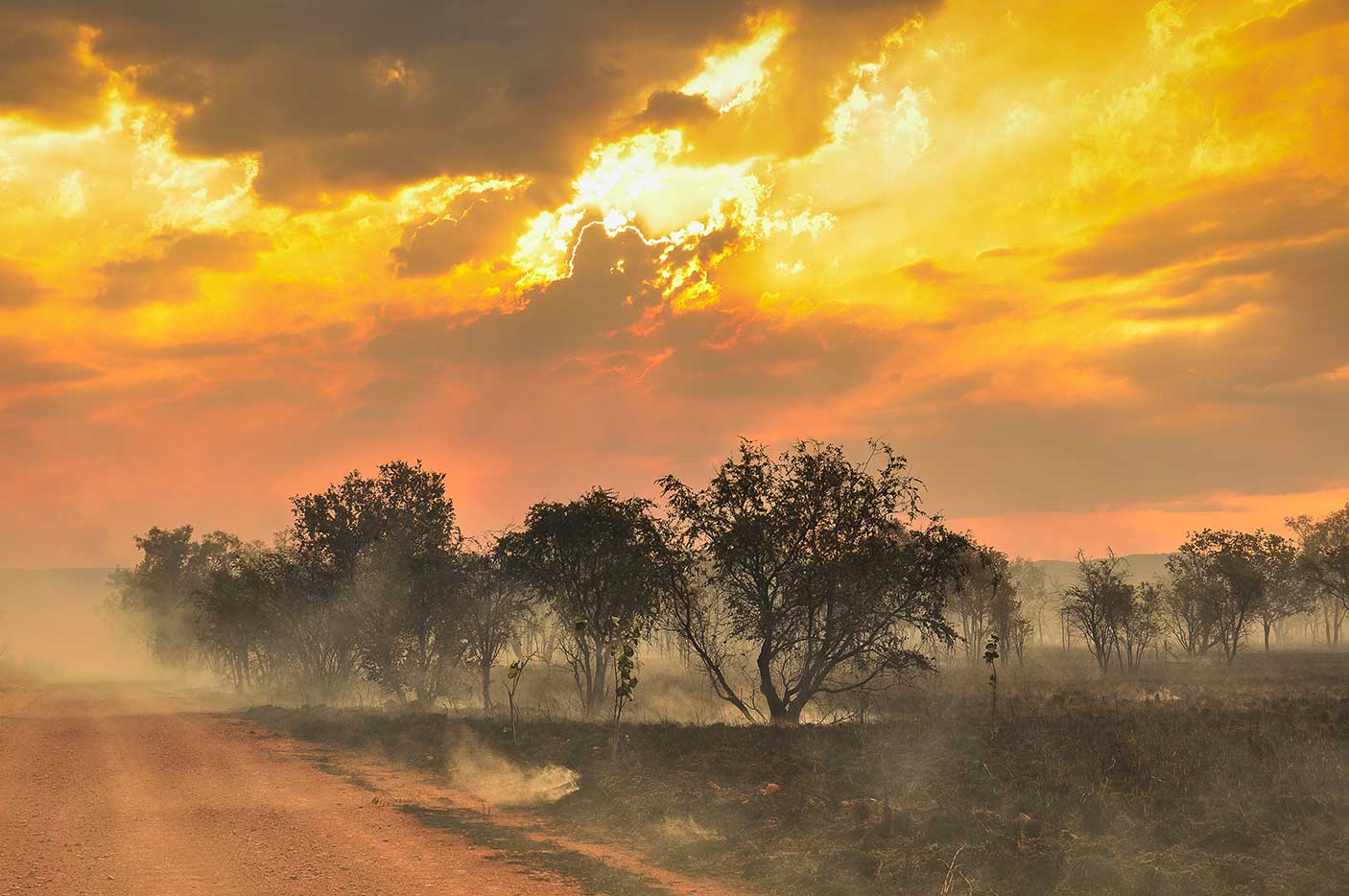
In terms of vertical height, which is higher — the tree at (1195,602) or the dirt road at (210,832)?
the tree at (1195,602)

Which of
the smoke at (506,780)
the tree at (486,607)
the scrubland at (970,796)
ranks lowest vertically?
the smoke at (506,780)

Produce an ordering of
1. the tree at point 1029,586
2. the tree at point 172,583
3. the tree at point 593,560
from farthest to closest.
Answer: the tree at point 1029,586, the tree at point 172,583, the tree at point 593,560

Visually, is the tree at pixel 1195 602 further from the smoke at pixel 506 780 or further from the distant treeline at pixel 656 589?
the smoke at pixel 506 780

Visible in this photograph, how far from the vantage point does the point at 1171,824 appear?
15.8 m

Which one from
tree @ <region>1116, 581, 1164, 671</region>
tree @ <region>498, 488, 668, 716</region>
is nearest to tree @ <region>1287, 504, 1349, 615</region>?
tree @ <region>1116, 581, 1164, 671</region>

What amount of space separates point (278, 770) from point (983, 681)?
148ft

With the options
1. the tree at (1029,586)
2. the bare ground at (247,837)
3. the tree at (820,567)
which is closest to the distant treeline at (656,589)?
the tree at (820,567)

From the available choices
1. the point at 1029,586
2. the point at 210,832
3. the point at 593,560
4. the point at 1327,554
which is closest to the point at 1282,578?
the point at 1327,554

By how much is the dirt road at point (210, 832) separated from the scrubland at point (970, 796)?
3.63 m

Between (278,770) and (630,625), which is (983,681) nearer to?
(630,625)

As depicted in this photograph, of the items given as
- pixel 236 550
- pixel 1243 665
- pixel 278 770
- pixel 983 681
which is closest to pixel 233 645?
pixel 236 550

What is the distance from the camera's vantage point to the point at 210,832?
18875 mm

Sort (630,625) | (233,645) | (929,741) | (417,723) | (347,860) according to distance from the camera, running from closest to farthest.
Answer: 1. (347,860)
2. (929,741)
3. (417,723)
4. (630,625)
5. (233,645)

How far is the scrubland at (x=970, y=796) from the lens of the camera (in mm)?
14539
